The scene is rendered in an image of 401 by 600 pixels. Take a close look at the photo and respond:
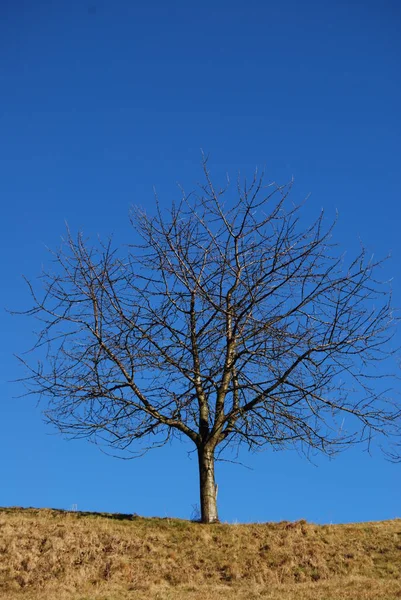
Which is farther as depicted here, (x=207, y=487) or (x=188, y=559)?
(x=207, y=487)

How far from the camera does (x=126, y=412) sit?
18219mm

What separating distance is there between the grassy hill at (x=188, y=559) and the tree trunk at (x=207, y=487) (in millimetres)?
636

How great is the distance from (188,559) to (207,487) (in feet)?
9.80

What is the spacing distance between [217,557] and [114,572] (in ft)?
7.71

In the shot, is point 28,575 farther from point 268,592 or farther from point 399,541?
point 399,541

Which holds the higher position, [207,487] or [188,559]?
[207,487]

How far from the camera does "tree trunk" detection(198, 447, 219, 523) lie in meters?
17.7

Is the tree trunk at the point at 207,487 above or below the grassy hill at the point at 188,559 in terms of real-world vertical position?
above

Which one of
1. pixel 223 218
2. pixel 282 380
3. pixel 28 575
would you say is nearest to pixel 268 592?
pixel 28 575

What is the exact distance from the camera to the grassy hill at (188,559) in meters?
13.1

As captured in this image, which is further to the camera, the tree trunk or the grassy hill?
the tree trunk

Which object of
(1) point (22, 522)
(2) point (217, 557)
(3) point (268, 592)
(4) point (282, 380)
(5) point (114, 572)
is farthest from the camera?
(4) point (282, 380)

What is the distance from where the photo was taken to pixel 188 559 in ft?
49.2

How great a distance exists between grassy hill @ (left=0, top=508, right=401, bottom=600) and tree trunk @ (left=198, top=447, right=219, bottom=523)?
64 centimetres
